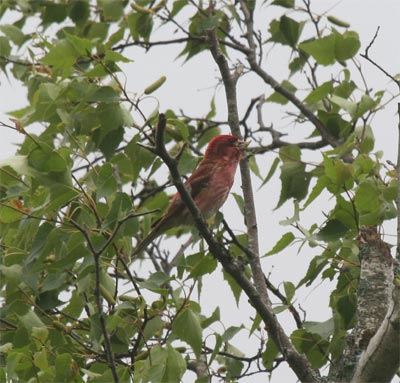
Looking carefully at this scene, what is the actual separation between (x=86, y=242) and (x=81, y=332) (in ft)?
3.77

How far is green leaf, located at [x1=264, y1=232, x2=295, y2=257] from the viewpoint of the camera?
6.22 meters

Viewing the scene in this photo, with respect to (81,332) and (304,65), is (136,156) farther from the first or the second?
(304,65)

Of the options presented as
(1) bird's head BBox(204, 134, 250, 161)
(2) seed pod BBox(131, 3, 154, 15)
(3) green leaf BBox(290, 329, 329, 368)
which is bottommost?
(3) green leaf BBox(290, 329, 329, 368)

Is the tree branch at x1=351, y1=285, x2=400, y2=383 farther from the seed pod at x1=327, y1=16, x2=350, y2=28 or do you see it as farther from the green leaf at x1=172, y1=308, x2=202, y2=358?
the seed pod at x1=327, y1=16, x2=350, y2=28

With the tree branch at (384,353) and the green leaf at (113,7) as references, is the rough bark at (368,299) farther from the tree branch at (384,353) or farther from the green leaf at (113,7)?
the green leaf at (113,7)

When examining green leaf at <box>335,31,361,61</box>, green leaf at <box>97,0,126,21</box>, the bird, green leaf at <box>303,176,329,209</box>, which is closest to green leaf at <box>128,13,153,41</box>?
green leaf at <box>97,0,126,21</box>

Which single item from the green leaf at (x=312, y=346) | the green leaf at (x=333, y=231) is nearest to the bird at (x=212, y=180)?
the green leaf at (x=312, y=346)

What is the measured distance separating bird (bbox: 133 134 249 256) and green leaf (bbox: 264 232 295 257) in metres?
2.60

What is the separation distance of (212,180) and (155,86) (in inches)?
123

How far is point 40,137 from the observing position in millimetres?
6551

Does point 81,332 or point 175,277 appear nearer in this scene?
point 175,277

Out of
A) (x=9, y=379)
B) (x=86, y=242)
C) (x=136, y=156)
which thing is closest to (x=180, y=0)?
(x=136, y=156)

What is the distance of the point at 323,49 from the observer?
24.0 feet

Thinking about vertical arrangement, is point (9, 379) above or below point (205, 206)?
below
